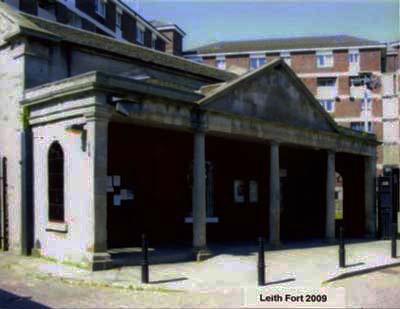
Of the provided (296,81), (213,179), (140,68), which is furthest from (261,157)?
(140,68)

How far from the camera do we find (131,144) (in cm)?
1460

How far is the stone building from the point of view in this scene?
10.8 m

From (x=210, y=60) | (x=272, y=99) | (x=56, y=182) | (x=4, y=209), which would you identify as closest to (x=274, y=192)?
(x=272, y=99)

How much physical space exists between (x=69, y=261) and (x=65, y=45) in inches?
243

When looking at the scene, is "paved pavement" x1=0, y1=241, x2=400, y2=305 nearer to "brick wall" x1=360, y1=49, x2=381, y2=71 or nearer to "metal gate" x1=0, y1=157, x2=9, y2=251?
"metal gate" x1=0, y1=157, x2=9, y2=251

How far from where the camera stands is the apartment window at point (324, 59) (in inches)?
1957

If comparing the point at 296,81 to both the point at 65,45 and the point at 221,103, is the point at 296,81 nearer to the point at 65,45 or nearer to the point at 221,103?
the point at 221,103

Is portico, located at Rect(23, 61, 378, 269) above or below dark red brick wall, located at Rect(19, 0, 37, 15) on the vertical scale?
below

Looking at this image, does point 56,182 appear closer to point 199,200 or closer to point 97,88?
point 97,88

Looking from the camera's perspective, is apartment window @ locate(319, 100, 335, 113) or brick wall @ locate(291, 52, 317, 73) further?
brick wall @ locate(291, 52, 317, 73)

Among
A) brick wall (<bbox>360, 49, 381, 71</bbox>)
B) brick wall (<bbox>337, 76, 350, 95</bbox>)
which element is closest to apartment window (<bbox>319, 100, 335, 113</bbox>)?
brick wall (<bbox>337, 76, 350, 95</bbox>)

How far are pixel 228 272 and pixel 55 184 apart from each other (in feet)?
15.6

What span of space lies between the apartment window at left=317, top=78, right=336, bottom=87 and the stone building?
3063cm

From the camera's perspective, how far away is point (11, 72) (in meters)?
13.0
